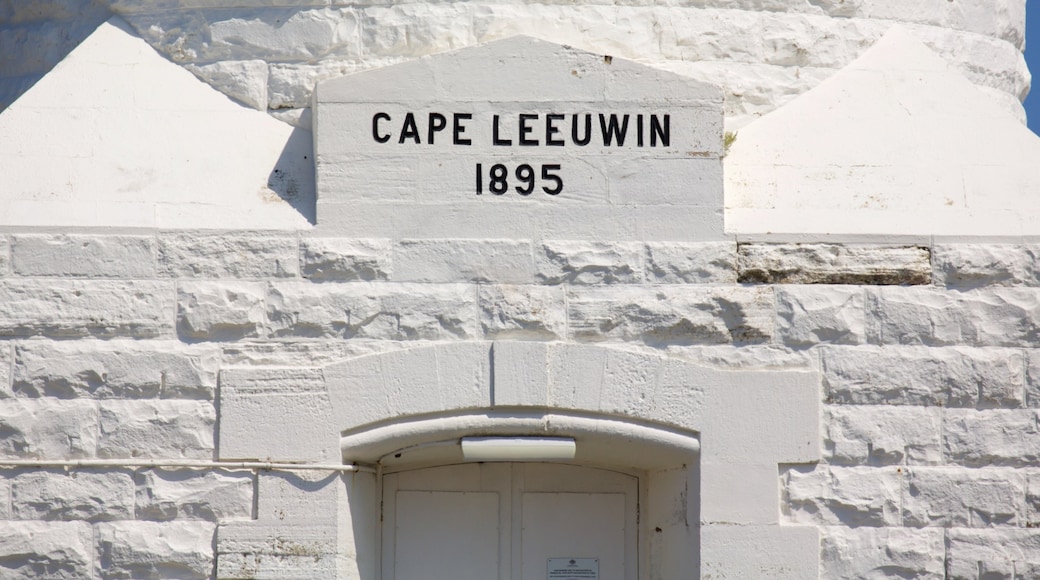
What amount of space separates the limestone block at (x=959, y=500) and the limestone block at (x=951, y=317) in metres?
0.59

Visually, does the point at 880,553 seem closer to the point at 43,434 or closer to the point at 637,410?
the point at 637,410

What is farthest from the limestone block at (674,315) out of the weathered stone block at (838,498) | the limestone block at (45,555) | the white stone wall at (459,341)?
the limestone block at (45,555)

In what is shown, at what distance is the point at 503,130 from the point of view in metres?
6.54

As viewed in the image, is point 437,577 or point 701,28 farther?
point 701,28

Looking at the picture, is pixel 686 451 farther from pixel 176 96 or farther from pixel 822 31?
pixel 176 96

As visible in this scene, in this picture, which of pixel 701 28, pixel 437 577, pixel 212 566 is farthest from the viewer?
pixel 701 28

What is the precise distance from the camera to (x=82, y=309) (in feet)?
20.7

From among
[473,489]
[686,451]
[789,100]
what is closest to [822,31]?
[789,100]

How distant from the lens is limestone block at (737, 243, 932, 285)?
645 cm

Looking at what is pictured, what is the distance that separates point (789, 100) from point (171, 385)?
3.26 metres

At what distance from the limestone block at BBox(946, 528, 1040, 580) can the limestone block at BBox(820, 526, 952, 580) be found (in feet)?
0.22

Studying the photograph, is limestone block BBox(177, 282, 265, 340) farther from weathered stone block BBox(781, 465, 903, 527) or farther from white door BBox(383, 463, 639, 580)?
weathered stone block BBox(781, 465, 903, 527)

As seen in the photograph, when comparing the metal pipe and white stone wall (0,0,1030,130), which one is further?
white stone wall (0,0,1030,130)

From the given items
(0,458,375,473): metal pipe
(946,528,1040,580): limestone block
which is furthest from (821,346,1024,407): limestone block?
(0,458,375,473): metal pipe
